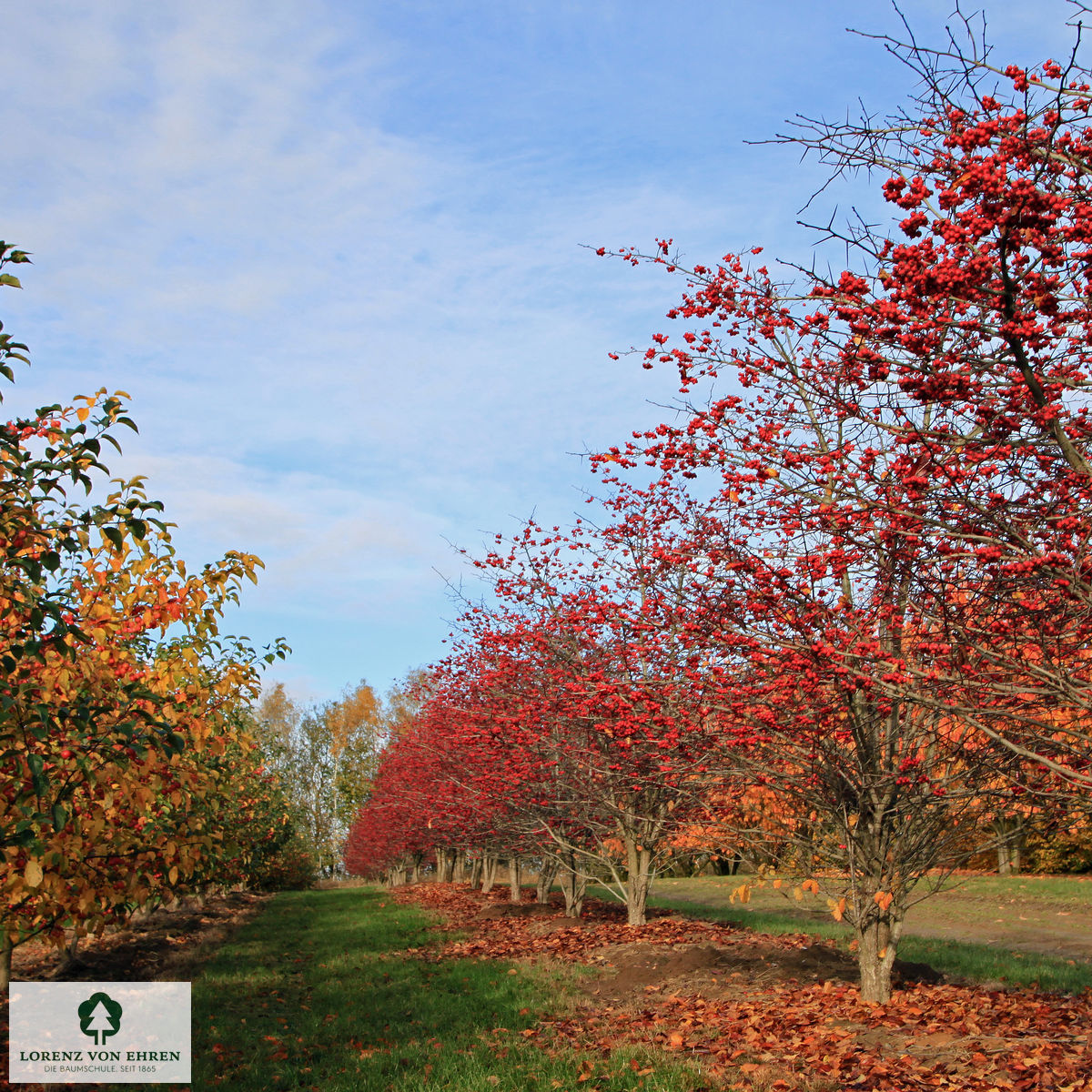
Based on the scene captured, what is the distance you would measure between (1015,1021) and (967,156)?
6.11 m

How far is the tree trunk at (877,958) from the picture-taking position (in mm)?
7043

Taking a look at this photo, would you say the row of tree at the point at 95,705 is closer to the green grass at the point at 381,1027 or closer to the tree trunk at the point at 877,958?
the green grass at the point at 381,1027

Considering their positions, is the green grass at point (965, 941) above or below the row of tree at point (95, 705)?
below

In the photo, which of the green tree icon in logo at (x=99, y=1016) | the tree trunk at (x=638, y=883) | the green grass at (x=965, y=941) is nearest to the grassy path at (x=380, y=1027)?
the green tree icon in logo at (x=99, y=1016)

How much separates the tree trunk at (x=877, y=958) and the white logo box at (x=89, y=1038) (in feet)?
17.4

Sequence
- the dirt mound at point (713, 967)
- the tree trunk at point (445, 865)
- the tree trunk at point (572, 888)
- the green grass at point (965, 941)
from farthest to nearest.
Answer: the tree trunk at point (445, 865)
the tree trunk at point (572, 888)
the green grass at point (965, 941)
the dirt mound at point (713, 967)

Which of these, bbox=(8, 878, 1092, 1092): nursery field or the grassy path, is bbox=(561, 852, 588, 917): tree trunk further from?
the grassy path

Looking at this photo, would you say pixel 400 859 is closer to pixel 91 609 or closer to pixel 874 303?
pixel 91 609

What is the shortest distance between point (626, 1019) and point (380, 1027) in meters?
2.29

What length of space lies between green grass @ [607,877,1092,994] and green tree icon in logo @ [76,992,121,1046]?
798 cm

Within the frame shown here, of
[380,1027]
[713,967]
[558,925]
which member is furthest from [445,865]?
[380,1027]

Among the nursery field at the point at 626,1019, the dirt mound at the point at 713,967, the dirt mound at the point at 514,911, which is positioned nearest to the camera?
the nursery field at the point at 626,1019

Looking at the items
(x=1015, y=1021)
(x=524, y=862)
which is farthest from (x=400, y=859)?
(x=1015, y=1021)

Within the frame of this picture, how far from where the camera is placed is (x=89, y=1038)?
5906mm
